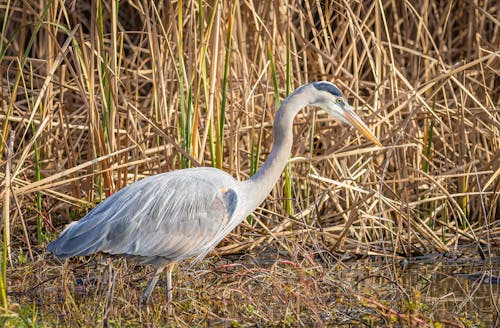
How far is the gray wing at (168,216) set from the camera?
14.0ft

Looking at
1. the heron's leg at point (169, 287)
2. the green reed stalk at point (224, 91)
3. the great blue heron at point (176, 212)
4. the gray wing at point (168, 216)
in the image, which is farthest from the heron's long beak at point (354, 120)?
the heron's leg at point (169, 287)

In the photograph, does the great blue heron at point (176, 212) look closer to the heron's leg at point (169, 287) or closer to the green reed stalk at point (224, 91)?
the heron's leg at point (169, 287)

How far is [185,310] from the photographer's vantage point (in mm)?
4137

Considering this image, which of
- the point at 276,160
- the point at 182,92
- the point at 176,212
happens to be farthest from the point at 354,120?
the point at 176,212

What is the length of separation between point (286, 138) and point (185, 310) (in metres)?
1.01

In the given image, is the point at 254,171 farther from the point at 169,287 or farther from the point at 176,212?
the point at 169,287

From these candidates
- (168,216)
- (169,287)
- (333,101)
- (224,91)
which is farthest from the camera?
(224,91)

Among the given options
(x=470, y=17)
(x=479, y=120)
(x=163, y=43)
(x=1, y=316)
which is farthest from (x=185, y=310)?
(x=470, y=17)

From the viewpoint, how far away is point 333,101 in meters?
4.67

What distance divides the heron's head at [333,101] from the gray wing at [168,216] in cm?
70

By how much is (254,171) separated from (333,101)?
0.81 metres

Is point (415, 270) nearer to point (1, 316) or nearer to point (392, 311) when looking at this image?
point (392, 311)

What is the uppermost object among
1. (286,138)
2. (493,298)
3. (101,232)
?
(286,138)

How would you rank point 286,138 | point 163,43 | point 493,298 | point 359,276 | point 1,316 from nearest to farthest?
point 1,316 → point 493,298 → point 286,138 → point 359,276 → point 163,43
